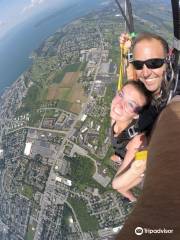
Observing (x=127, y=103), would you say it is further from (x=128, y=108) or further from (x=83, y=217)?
(x=83, y=217)

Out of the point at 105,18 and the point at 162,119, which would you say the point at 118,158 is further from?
the point at 105,18

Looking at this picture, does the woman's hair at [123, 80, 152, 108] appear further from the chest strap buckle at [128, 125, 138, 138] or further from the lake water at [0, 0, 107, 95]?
the lake water at [0, 0, 107, 95]

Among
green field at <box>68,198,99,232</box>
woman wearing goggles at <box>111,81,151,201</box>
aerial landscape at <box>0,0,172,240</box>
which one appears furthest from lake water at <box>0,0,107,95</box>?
woman wearing goggles at <box>111,81,151,201</box>

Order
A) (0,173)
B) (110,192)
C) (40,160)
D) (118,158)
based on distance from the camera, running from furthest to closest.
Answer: (0,173), (40,160), (110,192), (118,158)

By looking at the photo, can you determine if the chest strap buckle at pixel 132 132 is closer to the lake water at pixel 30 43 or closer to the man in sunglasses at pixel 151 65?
the man in sunglasses at pixel 151 65

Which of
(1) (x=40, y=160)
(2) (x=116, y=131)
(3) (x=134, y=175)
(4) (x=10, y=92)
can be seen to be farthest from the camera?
(4) (x=10, y=92)

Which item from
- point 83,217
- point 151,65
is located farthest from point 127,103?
point 83,217

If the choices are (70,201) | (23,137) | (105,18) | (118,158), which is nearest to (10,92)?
(23,137)
